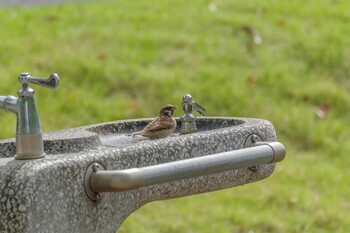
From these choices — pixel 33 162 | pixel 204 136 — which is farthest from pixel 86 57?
pixel 33 162

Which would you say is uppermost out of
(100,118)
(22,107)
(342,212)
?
(22,107)

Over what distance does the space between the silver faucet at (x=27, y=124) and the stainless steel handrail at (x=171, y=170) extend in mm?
137

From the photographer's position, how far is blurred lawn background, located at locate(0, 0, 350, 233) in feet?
16.4

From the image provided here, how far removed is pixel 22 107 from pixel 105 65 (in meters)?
3.66

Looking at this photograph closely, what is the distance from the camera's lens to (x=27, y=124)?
2.12 metres

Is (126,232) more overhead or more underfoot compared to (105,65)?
more underfoot

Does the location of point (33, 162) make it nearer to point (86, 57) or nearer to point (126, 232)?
point (126, 232)

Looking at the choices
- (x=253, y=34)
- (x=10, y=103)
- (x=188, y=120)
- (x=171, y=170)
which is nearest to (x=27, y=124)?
(x=10, y=103)

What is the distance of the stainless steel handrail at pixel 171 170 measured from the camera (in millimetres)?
2006

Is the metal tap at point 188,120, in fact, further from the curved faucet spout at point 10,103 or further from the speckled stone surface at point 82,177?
the curved faucet spout at point 10,103

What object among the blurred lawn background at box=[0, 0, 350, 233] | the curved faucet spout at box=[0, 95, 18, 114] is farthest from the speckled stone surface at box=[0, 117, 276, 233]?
the blurred lawn background at box=[0, 0, 350, 233]

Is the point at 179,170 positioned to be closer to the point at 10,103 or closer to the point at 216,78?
the point at 10,103

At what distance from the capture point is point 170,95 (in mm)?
5648

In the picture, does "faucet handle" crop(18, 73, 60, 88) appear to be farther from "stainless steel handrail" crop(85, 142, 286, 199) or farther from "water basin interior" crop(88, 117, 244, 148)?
"water basin interior" crop(88, 117, 244, 148)
